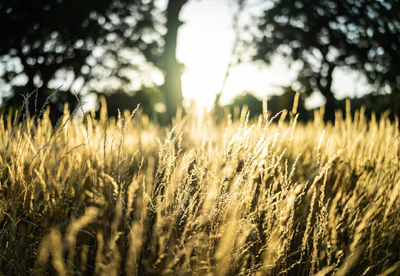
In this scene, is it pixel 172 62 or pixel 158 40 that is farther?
pixel 158 40

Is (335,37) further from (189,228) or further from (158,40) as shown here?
(189,228)

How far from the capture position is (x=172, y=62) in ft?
16.9

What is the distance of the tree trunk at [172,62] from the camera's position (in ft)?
16.3

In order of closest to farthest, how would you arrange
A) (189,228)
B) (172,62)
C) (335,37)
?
(189,228)
(172,62)
(335,37)

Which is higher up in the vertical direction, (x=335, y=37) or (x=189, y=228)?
(x=335, y=37)

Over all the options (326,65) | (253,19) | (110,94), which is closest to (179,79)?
(253,19)

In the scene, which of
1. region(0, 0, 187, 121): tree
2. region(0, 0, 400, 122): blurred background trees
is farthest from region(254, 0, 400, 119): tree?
region(0, 0, 187, 121): tree

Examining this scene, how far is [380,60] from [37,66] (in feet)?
30.8

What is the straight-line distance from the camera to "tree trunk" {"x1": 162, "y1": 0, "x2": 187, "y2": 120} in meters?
4.98

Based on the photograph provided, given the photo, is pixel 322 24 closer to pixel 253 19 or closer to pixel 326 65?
pixel 253 19

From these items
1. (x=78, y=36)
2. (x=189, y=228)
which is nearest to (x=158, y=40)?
(x=78, y=36)

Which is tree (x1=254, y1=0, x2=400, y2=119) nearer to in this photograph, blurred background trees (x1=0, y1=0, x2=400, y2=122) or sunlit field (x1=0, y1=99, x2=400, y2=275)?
blurred background trees (x1=0, y1=0, x2=400, y2=122)

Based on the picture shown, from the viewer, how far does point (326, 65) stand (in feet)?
36.4

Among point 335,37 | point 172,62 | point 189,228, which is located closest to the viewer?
point 189,228
